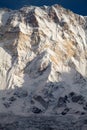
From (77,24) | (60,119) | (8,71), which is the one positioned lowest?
(60,119)

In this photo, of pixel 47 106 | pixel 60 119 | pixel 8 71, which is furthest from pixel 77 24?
pixel 60 119

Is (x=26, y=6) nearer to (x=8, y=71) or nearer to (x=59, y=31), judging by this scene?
(x=59, y=31)

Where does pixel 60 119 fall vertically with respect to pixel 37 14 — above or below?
below

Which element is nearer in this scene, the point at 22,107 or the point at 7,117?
the point at 7,117

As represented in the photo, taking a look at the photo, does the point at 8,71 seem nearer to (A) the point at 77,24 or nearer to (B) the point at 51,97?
(B) the point at 51,97

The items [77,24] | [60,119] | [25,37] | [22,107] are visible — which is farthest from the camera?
[77,24]

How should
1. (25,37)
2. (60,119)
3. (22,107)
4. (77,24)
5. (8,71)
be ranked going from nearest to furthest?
(60,119), (22,107), (8,71), (25,37), (77,24)
